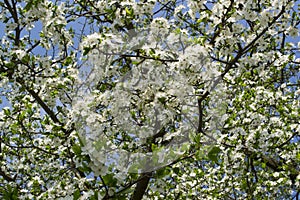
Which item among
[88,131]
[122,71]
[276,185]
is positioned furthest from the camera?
[276,185]

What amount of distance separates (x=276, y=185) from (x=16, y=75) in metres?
4.84

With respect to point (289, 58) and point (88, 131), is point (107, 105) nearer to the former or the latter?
point (88, 131)

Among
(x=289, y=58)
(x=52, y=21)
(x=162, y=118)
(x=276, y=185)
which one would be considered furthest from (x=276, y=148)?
(x=52, y=21)

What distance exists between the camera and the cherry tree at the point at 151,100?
334 centimetres

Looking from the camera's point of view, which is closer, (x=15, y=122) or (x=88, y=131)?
(x=88, y=131)

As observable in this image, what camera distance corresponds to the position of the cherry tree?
3.34 meters

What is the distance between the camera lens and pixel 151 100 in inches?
151

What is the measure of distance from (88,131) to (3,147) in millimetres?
4669

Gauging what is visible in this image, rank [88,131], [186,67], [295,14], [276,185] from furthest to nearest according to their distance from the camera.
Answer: [276,185]
[295,14]
[186,67]
[88,131]

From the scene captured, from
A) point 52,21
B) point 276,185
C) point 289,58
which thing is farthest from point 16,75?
point 276,185

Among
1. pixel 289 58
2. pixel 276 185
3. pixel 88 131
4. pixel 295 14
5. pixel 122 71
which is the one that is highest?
pixel 289 58

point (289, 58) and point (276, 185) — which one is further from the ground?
point (289, 58)

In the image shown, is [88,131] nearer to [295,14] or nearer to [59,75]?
[59,75]

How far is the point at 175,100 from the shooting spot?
3.83m
